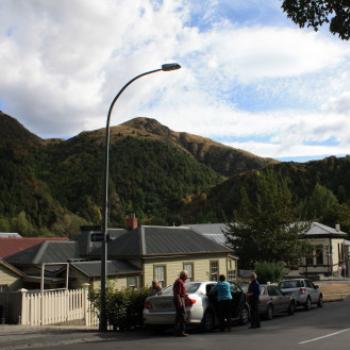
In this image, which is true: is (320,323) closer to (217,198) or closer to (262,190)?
(262,190)

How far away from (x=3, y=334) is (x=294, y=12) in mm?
11503

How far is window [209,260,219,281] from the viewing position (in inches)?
1551

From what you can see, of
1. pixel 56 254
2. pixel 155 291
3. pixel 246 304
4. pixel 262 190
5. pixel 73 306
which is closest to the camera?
pixel 155 291

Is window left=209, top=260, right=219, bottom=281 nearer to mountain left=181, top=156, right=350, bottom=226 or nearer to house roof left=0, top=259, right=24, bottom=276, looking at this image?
house roof left=0, top=259, right=24, bottom=276

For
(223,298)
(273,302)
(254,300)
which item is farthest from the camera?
(273,302)

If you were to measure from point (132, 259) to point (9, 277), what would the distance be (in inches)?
271

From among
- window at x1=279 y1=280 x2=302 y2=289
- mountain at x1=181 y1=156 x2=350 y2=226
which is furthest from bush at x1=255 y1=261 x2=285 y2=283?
mountain at x1=181 y1=156 x2=350 y2=226

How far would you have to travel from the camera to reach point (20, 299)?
20703 mm

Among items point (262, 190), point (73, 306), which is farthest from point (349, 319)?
point (262, 190)

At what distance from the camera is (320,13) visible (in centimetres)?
978

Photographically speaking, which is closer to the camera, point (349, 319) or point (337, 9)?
point (337, 9)

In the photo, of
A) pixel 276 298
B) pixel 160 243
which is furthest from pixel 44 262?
pixel 276 298

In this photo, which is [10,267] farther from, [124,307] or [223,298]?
[223,298]

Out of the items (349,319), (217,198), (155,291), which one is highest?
(217,198)
